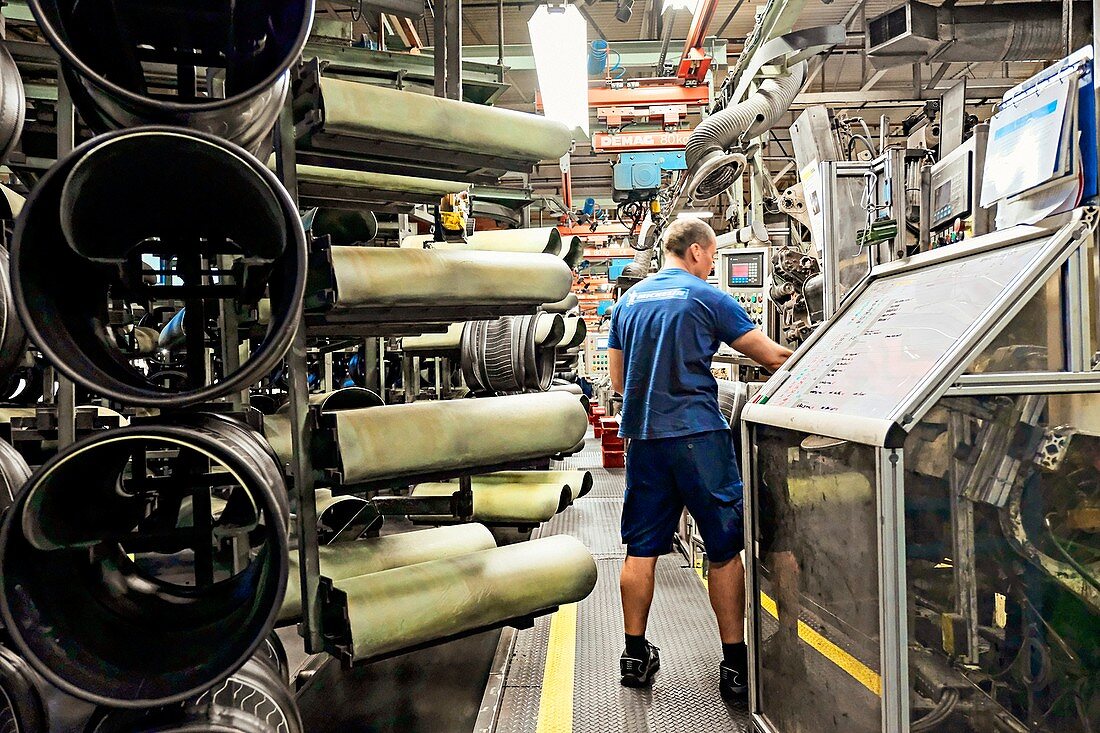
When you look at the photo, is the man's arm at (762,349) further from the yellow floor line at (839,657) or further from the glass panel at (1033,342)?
the glass panel at (1033,342)

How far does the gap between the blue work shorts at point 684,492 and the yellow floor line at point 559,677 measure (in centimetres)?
58

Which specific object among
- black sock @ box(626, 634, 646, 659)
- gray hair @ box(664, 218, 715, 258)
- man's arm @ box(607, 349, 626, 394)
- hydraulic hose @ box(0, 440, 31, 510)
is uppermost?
gray hair @ box(664, 218, 715, 258)

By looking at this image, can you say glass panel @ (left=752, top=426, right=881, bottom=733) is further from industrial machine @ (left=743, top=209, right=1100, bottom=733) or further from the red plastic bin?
the red plastic bin

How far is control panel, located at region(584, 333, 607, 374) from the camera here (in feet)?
53.9

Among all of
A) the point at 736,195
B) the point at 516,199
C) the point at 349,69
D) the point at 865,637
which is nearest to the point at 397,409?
the point at 865,637

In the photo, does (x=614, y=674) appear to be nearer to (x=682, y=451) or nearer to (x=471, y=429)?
(x=682, y=451)

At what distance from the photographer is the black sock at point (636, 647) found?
9.07 feet

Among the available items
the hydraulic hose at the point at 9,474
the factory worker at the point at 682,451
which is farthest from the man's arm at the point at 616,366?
the hydraulic hose at the point at 9,474

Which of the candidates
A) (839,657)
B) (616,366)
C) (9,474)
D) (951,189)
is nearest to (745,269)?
(616,366)

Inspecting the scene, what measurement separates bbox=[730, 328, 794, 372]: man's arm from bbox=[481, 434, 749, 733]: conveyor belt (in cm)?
124

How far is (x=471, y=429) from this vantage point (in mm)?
2000

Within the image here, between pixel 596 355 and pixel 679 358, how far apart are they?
14658mm

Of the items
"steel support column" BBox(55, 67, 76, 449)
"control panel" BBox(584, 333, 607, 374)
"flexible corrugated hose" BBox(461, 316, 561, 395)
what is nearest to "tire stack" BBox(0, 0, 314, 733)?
"steel support column" BBox(55, 67, 76, 449)

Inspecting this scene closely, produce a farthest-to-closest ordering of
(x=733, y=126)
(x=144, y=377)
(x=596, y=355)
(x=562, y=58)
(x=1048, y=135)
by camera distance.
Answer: (x=596, y=355), (x=733, y=126), (x=562, y=58), (x=1048, y=135), (x=144, y=377)
